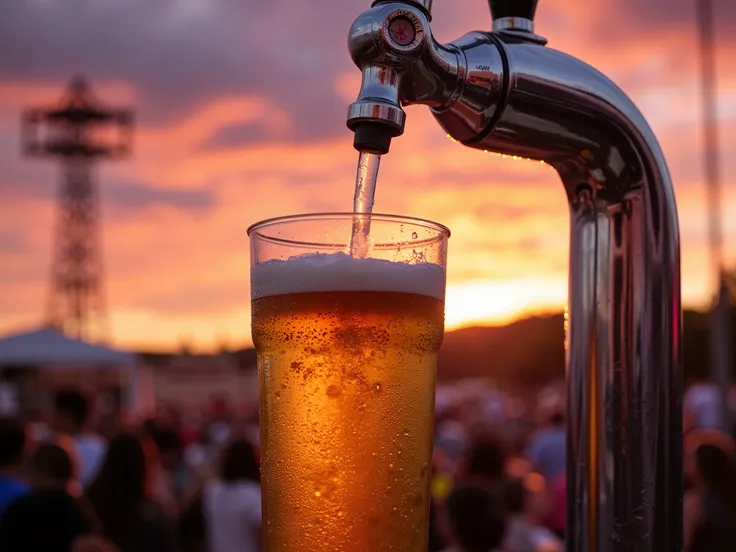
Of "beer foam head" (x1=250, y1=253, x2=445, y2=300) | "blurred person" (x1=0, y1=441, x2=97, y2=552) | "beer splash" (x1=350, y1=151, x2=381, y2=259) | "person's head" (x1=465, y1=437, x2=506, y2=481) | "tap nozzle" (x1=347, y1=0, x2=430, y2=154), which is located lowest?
"blurred person" (x1=0, y1=441, x2=97, y2=552)

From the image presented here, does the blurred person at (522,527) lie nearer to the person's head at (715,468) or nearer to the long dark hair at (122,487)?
the person's head at (715,468)

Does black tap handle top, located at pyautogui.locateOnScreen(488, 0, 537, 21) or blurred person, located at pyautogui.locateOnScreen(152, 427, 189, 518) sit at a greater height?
black tap handle top, located at pyautogui.locateOnScreen(488, 0, 537, 21)

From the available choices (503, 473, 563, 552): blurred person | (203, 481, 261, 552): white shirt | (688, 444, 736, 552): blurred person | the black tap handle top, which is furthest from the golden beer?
(203, 481, 261, 552): white shirt

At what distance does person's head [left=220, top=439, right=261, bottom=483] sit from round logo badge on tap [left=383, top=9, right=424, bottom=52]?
16.4ft

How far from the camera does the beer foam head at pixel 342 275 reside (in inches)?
32.7

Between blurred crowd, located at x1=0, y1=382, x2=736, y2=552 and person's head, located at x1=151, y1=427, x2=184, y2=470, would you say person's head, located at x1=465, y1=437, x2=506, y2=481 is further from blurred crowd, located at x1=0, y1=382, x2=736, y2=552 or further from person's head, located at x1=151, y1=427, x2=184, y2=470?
person's head, located at x1=151, y1=427, x2=184, y2=470

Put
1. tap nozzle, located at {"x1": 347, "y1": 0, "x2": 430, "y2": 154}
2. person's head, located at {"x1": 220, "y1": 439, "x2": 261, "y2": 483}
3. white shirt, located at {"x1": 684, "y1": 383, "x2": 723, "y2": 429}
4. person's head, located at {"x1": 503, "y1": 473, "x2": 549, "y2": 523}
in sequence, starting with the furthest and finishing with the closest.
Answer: white shirt, located at {"x1": 684, "y1": 383, "x2": 723, "y2": 429} < person's head, located at {"x1": 220, "y1": 439, "x2": 261, "y2": 483} < person's head, located at {"x1": 503, "y1": 473, "x2": 549, "y2": 523} < tap nozzle, located at {"x1": 347, "y1": 0, "x2": 430, "y2": 154}

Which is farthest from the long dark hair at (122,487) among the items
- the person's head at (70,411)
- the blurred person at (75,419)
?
the person's head at (70,411)

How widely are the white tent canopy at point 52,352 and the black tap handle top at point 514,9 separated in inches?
423

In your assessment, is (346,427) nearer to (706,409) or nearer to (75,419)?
(75,419)

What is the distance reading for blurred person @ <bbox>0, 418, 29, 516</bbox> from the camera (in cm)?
455

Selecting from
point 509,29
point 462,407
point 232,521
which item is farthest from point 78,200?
point 509,29

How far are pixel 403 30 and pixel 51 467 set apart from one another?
4160mm

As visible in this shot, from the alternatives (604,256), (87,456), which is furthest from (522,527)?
(604,256)
